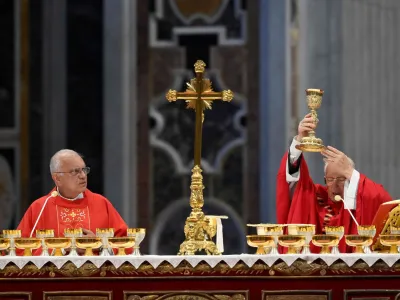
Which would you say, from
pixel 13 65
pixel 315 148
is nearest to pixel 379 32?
pixel 13 65

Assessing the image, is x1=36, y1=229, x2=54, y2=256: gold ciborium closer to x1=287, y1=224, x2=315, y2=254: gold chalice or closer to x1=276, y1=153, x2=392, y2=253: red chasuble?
x1=287, y1=224, x2=315, y2=254: gold chalice

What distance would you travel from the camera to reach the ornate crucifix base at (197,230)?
343 inches

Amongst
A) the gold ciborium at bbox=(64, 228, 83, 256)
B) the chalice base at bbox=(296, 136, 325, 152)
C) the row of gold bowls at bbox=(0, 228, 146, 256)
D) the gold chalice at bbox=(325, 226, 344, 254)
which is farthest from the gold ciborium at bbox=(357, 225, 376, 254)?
the gold ciborium at bbox=(64, 228, 83, 256)

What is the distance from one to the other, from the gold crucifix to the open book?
3.05ft

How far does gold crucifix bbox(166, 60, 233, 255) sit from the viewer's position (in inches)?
343

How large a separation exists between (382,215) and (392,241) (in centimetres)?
52

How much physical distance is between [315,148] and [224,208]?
4167 millimetres

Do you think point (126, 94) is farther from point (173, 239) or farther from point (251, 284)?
point (251, 284)

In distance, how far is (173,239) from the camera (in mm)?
12984

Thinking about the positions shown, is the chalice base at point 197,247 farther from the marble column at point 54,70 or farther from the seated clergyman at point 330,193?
the marble column at point 54,70

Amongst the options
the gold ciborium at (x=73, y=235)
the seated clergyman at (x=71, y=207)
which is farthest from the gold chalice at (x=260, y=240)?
the seated clergyman at (x=71, y=207)

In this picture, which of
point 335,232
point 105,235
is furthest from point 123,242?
point 335,232

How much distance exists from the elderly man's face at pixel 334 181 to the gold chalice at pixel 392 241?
1.35 m

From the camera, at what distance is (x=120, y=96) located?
43.0 ft
